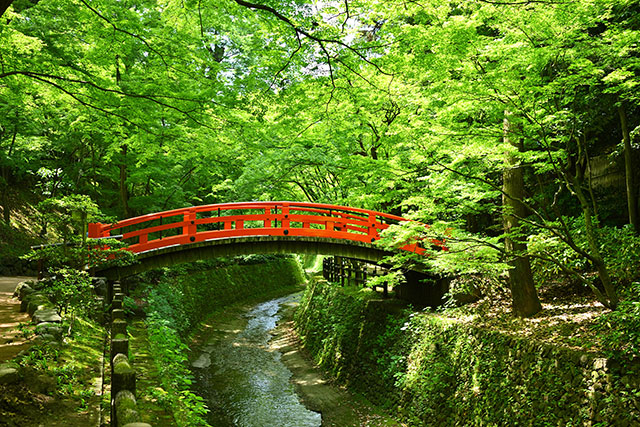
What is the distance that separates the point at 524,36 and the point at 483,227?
8564 mm

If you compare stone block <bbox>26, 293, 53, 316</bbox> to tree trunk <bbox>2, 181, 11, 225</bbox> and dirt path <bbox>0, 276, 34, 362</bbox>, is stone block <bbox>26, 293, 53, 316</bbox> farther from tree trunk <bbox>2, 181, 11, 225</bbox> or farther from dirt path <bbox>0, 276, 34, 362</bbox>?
tree trunk <bbox>2, 181, 11, 225</bbox>

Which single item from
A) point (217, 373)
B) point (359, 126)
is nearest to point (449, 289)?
point (359, 126)

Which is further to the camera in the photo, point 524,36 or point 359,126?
point 359,126

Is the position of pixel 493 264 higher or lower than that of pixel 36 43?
lower

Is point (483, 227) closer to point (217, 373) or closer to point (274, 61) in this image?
point (274, 61)

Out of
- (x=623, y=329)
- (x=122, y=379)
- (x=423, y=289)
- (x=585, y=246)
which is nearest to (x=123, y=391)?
(x=122, y=379)

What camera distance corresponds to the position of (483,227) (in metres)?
13.9

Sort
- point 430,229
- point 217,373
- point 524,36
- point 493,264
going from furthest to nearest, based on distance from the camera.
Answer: point 217,373 < point 430,229 < point 493,264 < point 524,36

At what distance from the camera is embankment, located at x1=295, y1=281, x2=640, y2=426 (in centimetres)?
548

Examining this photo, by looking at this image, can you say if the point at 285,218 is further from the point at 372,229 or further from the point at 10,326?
the point at 10,326

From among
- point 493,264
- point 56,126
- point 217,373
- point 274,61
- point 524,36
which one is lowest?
point 217,373

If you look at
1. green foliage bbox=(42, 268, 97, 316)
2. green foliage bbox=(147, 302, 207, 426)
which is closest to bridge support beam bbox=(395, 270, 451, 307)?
green foliage bbox=(147, 302, 207, 426)

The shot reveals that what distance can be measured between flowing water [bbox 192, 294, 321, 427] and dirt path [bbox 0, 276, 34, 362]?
16.0 ft

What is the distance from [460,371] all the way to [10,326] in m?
8.79
